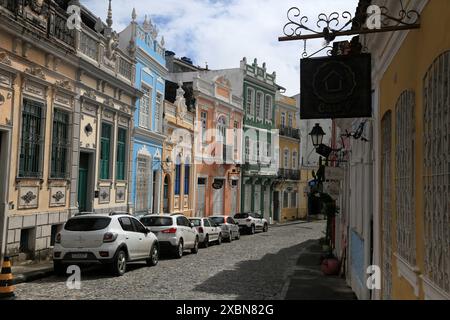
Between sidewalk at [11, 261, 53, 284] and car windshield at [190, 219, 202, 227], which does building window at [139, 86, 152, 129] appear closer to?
car windshield at [190, 219, 202, 227]

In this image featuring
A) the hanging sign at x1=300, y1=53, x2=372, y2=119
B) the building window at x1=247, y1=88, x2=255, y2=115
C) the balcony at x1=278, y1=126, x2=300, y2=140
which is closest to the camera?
the hanging sign at x1=300, y1=53, x2=372, y2=119

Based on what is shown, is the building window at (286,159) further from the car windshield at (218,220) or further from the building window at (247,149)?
the car windshield at (218,220)

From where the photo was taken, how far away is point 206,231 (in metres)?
21.7

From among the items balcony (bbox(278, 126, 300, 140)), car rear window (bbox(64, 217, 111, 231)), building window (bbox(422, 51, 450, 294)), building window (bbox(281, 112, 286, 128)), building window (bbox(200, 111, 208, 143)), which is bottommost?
car rear window (bbox(64, 217, 111, 231))

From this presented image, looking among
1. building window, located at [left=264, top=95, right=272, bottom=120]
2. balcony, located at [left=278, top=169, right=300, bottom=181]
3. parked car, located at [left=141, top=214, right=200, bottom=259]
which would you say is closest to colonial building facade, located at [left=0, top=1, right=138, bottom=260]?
parked car, located at [left=141, top=214, right=200, bottom=259]

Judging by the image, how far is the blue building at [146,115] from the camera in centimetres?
2253

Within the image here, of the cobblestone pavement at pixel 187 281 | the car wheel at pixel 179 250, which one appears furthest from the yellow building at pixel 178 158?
the cobblestone pavement at pixel 187 281

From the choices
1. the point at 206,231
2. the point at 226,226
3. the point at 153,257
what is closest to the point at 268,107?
the point at 226,226

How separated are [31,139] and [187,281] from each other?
628 cm

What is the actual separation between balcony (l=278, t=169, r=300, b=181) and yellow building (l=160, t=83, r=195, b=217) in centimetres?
1571

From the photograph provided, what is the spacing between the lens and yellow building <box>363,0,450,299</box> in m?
4.00

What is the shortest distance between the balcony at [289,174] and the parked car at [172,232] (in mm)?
25837

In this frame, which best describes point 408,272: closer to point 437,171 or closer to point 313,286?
point 437,171
